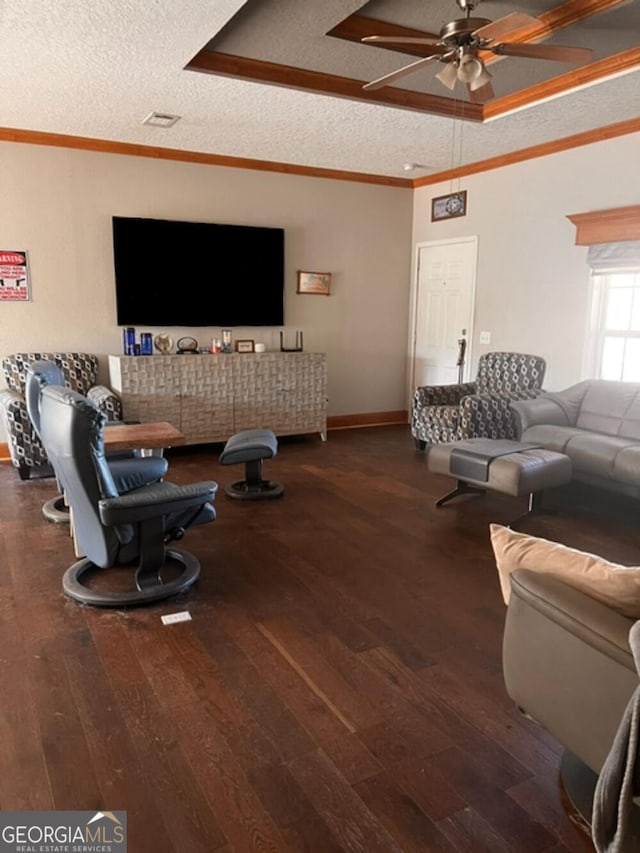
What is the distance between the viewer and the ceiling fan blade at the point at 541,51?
9.63 feet

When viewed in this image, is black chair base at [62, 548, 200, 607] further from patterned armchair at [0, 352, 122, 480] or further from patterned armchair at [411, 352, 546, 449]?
patterned armchair at [411, 352, 546, 449]

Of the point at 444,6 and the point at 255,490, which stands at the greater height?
the point at 444,6

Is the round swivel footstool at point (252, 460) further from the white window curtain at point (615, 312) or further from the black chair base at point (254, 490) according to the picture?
the white window curtain at point (615, 312)

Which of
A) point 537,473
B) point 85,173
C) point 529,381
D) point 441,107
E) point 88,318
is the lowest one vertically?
point 537,473

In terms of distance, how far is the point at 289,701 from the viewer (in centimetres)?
217

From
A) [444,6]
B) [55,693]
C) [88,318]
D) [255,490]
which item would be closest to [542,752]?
[55,693]

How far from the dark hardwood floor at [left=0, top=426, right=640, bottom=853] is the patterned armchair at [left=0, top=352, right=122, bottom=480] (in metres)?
1.20

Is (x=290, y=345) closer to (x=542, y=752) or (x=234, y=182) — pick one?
(x=234, y=182)

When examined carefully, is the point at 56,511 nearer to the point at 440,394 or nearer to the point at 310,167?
the point at 440,394

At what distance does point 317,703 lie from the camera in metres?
2.16

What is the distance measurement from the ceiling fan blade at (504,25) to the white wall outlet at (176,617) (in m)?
3.02

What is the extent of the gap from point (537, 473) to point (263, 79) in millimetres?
2988

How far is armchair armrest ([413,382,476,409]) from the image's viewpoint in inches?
226

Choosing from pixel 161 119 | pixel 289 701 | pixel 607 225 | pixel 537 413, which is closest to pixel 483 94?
pixel 607 225
